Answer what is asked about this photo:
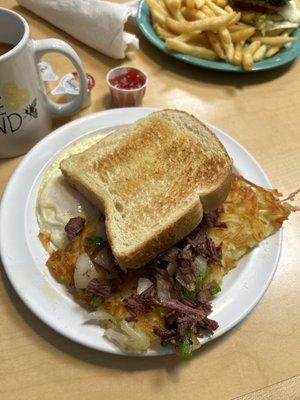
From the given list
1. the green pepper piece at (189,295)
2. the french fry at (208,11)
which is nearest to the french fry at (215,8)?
the french fry at (208,11)

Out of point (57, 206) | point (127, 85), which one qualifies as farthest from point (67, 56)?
point (57, 206)

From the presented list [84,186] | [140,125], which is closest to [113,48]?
[140,125]

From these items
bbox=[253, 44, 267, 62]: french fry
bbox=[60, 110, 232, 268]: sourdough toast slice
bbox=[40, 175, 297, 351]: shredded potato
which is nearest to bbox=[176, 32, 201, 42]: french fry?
bbox=[253, 44, 267, 62]: french fry

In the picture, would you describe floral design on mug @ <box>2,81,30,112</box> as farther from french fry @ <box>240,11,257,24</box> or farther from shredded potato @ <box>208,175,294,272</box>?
french fry @ <box>240,11,257,24</box>

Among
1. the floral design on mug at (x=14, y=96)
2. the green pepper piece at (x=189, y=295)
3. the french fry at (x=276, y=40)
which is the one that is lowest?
the green pepper piece at (x=189, y=295)

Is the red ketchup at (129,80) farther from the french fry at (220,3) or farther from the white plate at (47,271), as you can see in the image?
the french fry at (220,3)

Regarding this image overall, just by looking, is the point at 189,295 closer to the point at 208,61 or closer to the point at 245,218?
the point at 245,218
